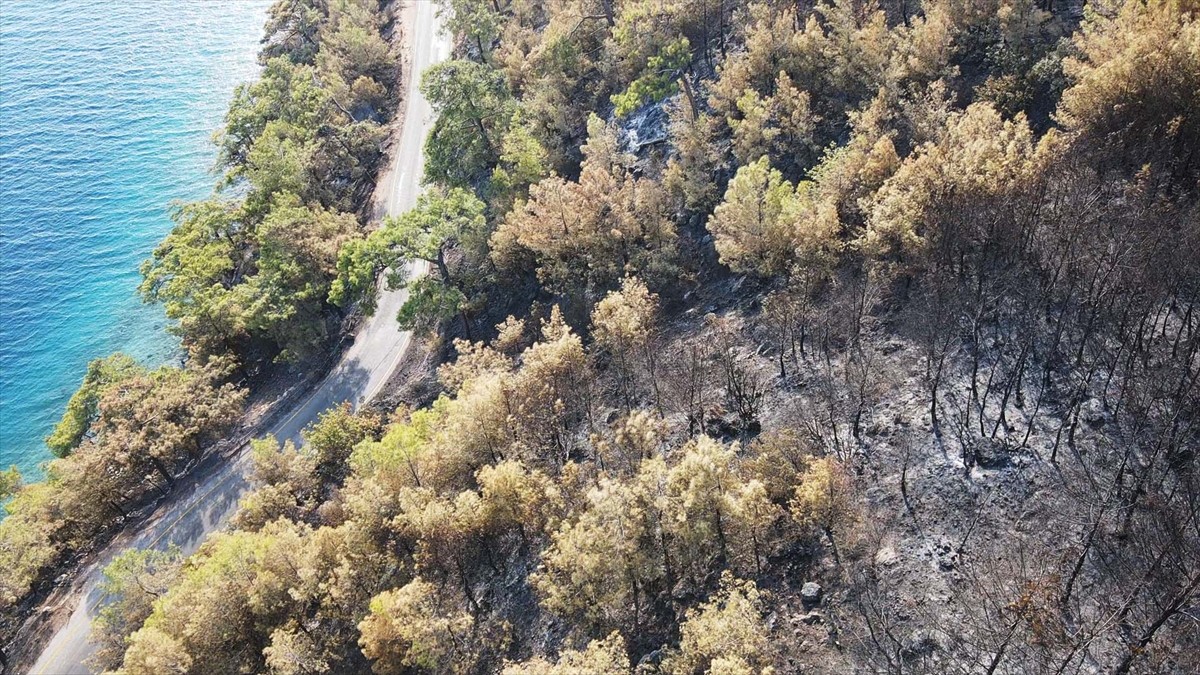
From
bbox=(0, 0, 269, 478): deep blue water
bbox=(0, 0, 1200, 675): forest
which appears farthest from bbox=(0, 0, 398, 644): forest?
bbox=(0, 0, 269, 478): deep blue water

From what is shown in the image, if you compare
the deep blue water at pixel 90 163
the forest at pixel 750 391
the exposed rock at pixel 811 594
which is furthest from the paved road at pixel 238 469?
the exposed rock at pixel 811 594

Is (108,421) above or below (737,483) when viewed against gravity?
below

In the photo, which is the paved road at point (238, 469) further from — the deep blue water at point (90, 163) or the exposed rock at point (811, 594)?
the exposed rock at point (811, 594)

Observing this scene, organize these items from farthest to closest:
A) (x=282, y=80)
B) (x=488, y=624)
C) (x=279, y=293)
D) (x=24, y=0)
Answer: (x=24, y=0)
(x=282, y=80)
(x=279, y=293)
(x=488, y=624)

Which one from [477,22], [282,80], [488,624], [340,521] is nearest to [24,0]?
[282,80]

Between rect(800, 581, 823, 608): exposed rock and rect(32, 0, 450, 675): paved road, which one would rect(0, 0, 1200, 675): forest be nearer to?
rect(800, 581, 823, 608): exposed rock

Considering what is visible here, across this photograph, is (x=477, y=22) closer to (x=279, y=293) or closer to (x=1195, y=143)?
(x=279, y=293)
